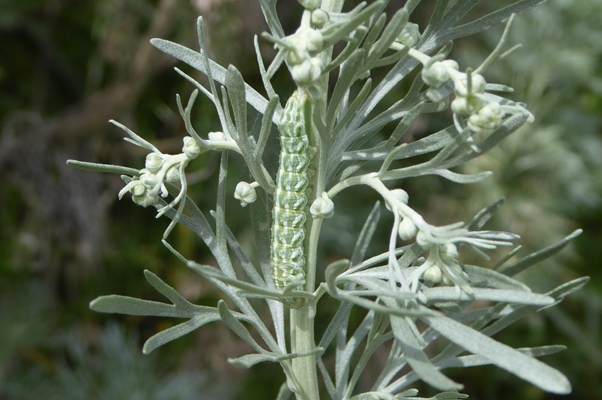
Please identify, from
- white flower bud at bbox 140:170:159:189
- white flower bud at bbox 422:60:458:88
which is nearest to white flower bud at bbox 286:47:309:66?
white flower bud at bbox 422:60:458:88

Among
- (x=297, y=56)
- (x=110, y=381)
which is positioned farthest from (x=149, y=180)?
(x=110, y=381)

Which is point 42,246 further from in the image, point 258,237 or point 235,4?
point 258,237


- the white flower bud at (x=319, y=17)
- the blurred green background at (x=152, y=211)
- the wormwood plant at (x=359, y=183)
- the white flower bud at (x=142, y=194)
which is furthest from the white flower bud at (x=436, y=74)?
the blurred green background at (x=152, y=211)

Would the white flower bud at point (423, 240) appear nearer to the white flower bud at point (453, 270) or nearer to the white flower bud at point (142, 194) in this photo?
the white flower bud at point (453, 270)

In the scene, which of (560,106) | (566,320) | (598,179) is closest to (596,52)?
(560,106)

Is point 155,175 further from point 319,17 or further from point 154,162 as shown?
point 319,17

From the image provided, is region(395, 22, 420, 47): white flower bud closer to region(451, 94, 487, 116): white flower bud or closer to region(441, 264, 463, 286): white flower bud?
region(451, 94, 487, 116): white flower bud

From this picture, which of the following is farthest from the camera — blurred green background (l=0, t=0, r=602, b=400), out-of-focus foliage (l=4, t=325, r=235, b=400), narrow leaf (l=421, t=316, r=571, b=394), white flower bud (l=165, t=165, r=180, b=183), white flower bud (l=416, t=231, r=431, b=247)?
blurred green background (l=0, t=0, r=602, b=400)
